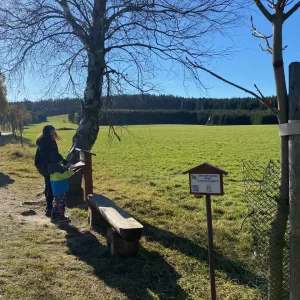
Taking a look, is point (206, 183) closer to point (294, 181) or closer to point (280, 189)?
point (280, 189)

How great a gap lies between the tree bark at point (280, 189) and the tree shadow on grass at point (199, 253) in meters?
0.99

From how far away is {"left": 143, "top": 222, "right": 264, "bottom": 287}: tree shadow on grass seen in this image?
429 centimetres

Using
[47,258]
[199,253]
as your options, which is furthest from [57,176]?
[199,253]

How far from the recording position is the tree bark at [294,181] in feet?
8.95

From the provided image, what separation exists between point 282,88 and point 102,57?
230 inches

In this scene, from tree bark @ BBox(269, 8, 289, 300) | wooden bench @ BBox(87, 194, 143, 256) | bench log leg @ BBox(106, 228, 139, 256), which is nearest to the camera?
tree bark @ BBox(269, 8, 289, 300)

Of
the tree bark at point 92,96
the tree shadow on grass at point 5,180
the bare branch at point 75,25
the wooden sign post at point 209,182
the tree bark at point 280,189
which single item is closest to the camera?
the tree bark at point 280,189

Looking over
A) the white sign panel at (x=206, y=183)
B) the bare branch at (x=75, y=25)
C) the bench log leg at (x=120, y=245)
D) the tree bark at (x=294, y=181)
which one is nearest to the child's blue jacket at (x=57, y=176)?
the bench log leg at (x=120, y=245)

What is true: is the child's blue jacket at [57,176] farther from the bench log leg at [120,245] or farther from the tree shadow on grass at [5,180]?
the tree shadow on grass at [5,180]

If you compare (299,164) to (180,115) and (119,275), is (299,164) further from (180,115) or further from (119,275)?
(180,115)

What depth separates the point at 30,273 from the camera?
428cm

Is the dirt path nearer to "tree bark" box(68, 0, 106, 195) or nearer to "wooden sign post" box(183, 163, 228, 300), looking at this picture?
"wooden sign post" box(183, 163, 228, 300)

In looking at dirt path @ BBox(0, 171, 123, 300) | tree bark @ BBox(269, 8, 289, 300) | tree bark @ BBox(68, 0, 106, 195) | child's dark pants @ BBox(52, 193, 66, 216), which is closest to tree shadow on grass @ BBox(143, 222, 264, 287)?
dirt path @ BBox(0, 171, 123, 300)

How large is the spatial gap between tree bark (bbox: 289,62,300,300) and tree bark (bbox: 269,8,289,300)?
0.14 meters
